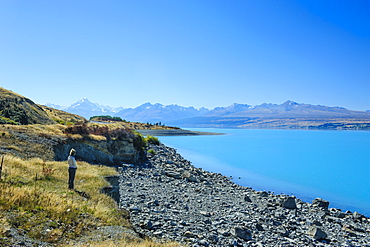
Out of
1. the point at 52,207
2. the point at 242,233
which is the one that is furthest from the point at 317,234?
the point at 52,207

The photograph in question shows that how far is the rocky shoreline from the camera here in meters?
13.5

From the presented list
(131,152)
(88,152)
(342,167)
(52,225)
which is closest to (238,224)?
(52,225)

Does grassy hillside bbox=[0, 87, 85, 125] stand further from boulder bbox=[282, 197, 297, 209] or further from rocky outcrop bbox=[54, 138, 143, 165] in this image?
boulder bbox=[282, 197, 297, 209]

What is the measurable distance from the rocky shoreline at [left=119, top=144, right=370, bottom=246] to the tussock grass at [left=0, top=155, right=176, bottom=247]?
225 centimetres

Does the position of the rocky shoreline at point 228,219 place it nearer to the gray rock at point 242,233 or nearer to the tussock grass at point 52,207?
the gray rock at point 242,233

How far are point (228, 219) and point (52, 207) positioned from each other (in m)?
11.1

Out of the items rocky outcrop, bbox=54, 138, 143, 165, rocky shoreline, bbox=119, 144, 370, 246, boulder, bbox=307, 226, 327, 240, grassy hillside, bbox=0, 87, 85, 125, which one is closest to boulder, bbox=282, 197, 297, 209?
rocky shoreline, bbox=119, 144, 370, 246

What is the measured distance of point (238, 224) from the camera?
16.1 metres

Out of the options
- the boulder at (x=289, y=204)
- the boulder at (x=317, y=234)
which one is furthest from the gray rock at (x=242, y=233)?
the boulder at (x=289, y=204)

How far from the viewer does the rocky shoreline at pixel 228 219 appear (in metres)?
13.5

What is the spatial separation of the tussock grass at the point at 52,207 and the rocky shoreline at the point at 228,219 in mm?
2254

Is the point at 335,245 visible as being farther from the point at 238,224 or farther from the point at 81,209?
the point at 81,209

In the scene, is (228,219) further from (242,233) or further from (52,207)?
(52,207)

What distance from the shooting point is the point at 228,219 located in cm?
1692
